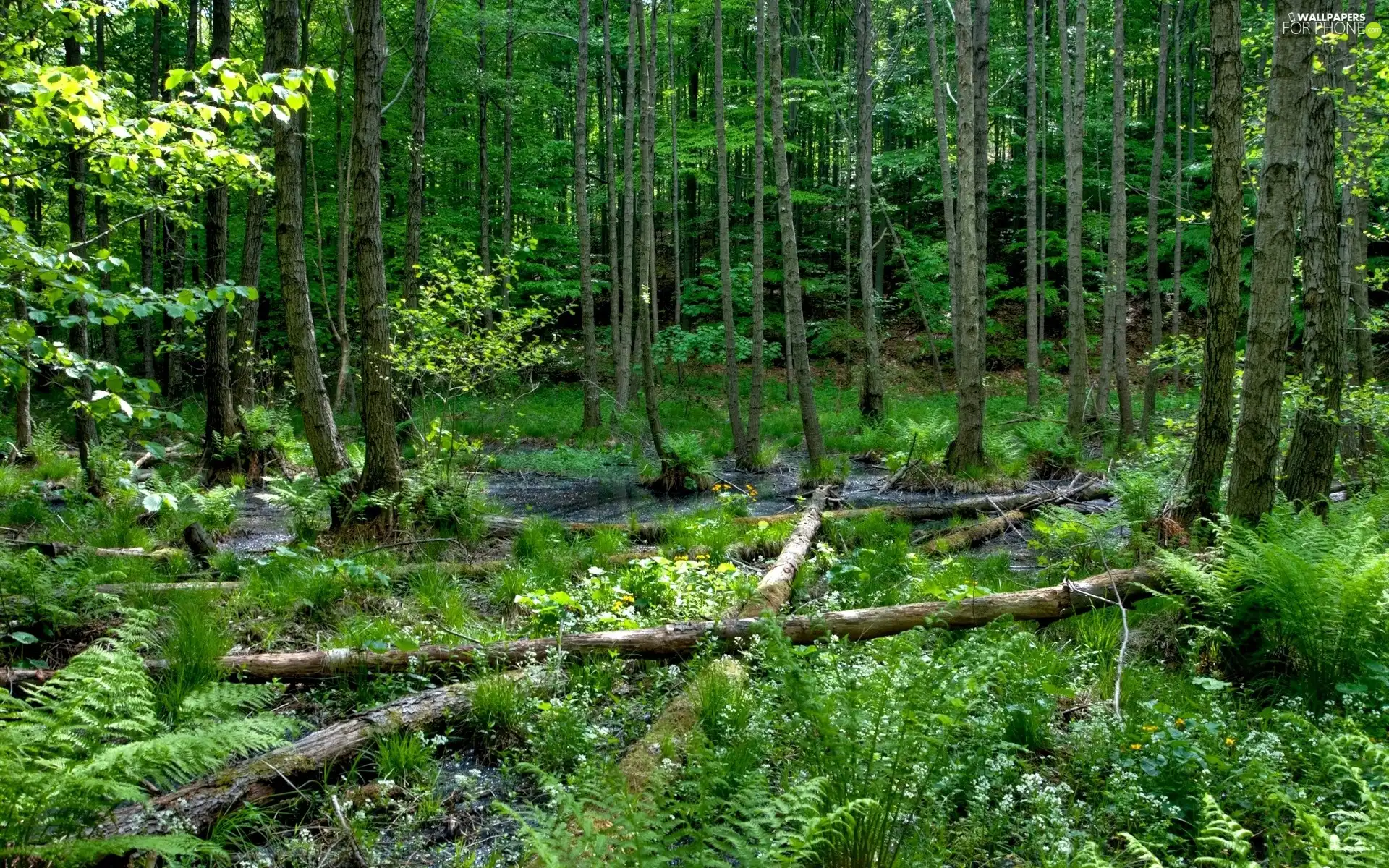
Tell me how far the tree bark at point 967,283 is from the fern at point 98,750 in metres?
10.4

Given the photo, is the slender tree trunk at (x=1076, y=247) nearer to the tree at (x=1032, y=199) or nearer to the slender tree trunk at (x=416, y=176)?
the tree at (x=1032, y=199)

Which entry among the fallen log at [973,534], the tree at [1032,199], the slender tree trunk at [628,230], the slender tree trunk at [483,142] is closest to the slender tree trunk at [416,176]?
the slender tree trunk at [483,142]

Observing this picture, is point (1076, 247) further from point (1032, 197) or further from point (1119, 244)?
point (1032, 197)

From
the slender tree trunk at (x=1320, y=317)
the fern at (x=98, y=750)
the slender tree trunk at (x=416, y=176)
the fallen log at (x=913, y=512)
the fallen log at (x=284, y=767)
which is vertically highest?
the slender tree trunk at (x=416, y=176)

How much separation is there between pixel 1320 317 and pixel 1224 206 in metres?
1.49

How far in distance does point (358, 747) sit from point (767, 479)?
32.4 ft

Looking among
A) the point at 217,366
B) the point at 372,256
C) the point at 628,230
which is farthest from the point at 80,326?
the point at 628,230

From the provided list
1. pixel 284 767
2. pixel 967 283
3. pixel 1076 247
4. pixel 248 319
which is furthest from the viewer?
pixel 1076 247

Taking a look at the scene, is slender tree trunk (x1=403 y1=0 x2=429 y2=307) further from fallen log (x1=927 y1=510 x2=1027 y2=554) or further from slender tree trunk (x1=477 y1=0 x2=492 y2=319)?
fallen log (x1=927 y1=510 x2=1027 y2=554)

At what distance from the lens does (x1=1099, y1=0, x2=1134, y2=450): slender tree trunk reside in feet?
44.5

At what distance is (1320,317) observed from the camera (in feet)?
20.8

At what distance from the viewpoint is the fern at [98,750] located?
→ 2.69 metres

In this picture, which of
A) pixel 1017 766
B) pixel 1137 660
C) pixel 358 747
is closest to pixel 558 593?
pixel 358 747

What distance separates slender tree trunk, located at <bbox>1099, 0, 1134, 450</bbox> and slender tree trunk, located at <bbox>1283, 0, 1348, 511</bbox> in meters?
7.20
